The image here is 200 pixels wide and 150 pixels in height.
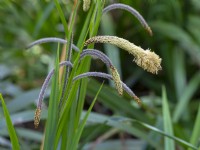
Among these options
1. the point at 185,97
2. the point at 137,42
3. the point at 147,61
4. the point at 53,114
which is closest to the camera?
the point at 147,61

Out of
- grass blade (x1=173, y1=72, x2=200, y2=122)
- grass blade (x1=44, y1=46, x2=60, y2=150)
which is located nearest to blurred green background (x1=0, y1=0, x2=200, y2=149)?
grass blade (x1=173, y1=72, x2=200, y2=122)

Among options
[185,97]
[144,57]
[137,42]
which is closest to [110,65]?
[144,57]

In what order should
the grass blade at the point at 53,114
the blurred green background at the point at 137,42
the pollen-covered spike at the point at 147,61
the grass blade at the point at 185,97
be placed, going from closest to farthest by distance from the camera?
1. the pollen-covered spike at the point at 147,61
2. the grass blade at the point at 53,114
3. the grass blade at the point at 185,97
4. the blurred green background at the point at 137,42

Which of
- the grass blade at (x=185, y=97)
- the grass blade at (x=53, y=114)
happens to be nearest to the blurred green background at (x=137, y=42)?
the grass blade at (x=185, y=97)

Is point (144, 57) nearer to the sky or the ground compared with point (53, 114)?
nearer to the sky

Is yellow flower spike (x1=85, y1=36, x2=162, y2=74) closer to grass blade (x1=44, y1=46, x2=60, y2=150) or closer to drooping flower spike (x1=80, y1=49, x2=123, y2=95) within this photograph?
drooping flower spike (x1=80, y1=49, x2=123, y2=95)

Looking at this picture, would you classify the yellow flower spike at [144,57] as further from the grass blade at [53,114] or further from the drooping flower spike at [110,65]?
the grass blade at [53,114]

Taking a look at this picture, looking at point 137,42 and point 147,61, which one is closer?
point 147,61

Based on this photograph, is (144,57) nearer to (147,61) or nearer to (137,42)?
(147,61)

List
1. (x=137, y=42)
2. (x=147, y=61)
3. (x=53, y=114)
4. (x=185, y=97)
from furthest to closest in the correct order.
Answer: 1. (x=137, y=42)
2. (x=185, y=97)
3. (x=53, y=114)
4. (x=147, y=61)

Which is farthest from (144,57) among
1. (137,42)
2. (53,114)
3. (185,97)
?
(137,42)

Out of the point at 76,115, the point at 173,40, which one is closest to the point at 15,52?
the point at 173,40

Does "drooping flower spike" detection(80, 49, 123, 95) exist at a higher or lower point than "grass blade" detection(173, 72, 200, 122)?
higher
